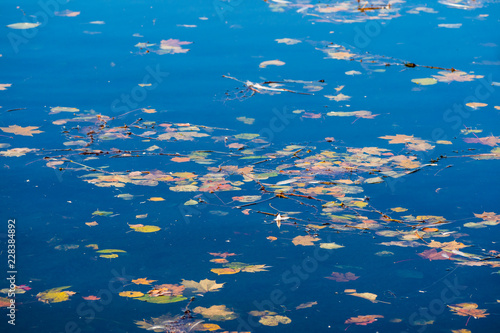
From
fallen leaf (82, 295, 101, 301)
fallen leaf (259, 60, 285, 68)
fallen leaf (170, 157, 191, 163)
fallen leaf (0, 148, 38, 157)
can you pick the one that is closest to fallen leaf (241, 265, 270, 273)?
fallen leaf (82, 295, 101, 301)

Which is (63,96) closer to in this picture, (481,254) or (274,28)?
(274,28)

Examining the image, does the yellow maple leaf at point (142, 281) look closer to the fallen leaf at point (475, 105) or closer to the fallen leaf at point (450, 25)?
the fallen leaf at point (475, 105)

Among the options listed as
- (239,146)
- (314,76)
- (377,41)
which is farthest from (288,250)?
(377,41)

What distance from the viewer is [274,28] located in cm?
740

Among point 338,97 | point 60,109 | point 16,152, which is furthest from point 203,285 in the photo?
point 338,97

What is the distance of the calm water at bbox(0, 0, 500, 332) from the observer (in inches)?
127

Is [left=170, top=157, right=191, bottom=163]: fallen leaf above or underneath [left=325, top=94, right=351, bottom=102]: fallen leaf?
underneath

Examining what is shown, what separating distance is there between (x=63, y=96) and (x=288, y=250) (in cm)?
303

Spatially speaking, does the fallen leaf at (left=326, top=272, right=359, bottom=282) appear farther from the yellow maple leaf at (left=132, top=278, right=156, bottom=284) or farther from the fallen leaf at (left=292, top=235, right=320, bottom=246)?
the yellow maple leaf at (left=132, top=278, right=156, bottom=284)

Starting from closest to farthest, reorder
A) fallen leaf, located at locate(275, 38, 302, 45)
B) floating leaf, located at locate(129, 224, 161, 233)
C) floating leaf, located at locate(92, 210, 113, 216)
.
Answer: floating leaf, located at locate(129, 224, 161, 233) < floating leaf, located at locate(92, 210, 113, 216) < fallen leaf, located at locate(275, 38, 302, 45)

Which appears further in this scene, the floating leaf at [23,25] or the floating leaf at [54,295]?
the floating leaf at [23,25]

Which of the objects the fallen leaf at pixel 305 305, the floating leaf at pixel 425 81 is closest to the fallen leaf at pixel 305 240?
the fallen leaf at pixel 305 305

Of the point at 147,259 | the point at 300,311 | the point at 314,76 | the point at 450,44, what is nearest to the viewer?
the point at 300,311

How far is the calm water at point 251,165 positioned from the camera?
3.23m
